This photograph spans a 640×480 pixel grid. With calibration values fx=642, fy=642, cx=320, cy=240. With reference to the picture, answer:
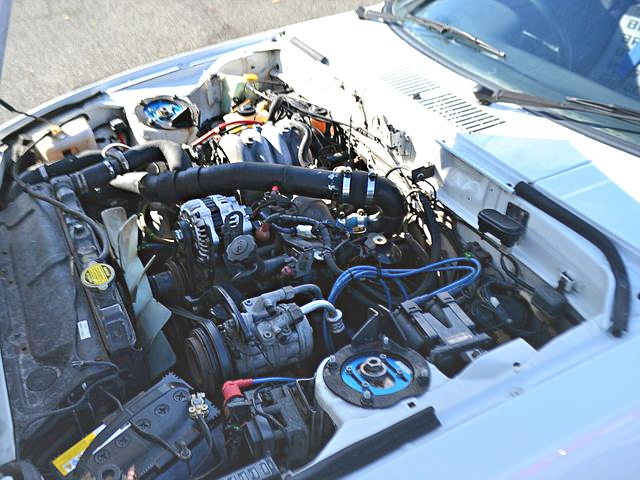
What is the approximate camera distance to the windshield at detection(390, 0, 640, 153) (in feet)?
7.61

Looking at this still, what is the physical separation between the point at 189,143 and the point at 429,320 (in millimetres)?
1563

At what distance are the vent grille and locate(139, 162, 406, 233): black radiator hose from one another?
0.33 metres

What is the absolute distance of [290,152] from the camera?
263 cm

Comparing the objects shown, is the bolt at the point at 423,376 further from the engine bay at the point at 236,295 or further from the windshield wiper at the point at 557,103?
the windshield wiper at the point at 557,103

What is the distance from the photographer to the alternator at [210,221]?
2106 mm

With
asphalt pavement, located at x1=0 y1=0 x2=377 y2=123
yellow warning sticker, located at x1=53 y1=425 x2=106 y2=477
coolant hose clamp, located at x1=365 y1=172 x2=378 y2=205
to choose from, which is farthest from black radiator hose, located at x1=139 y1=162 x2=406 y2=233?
asphalt pavement, located at x1=0 y1=0 x2=377 y2=123

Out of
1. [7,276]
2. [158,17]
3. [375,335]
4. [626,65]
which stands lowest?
[158,17]

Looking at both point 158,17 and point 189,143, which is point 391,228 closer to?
point 189,143

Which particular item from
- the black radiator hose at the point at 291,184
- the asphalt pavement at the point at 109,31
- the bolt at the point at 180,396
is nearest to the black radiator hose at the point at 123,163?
the black radiator hose at the point at 291,184

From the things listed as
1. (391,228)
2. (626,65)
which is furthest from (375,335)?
(626,65)

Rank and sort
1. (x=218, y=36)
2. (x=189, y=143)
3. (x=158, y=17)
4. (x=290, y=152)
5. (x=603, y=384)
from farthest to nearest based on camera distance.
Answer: (x=158, y=17) → (x=218, y=36) → (x=189, y=143) → (x=290, y=152) → (x=603, y=384)

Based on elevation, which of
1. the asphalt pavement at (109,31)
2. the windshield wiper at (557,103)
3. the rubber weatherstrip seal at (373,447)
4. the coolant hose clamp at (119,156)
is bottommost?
the asphalt pavement at (109,31)

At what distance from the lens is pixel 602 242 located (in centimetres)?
172

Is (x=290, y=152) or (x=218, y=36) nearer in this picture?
(x=290, y=152)
